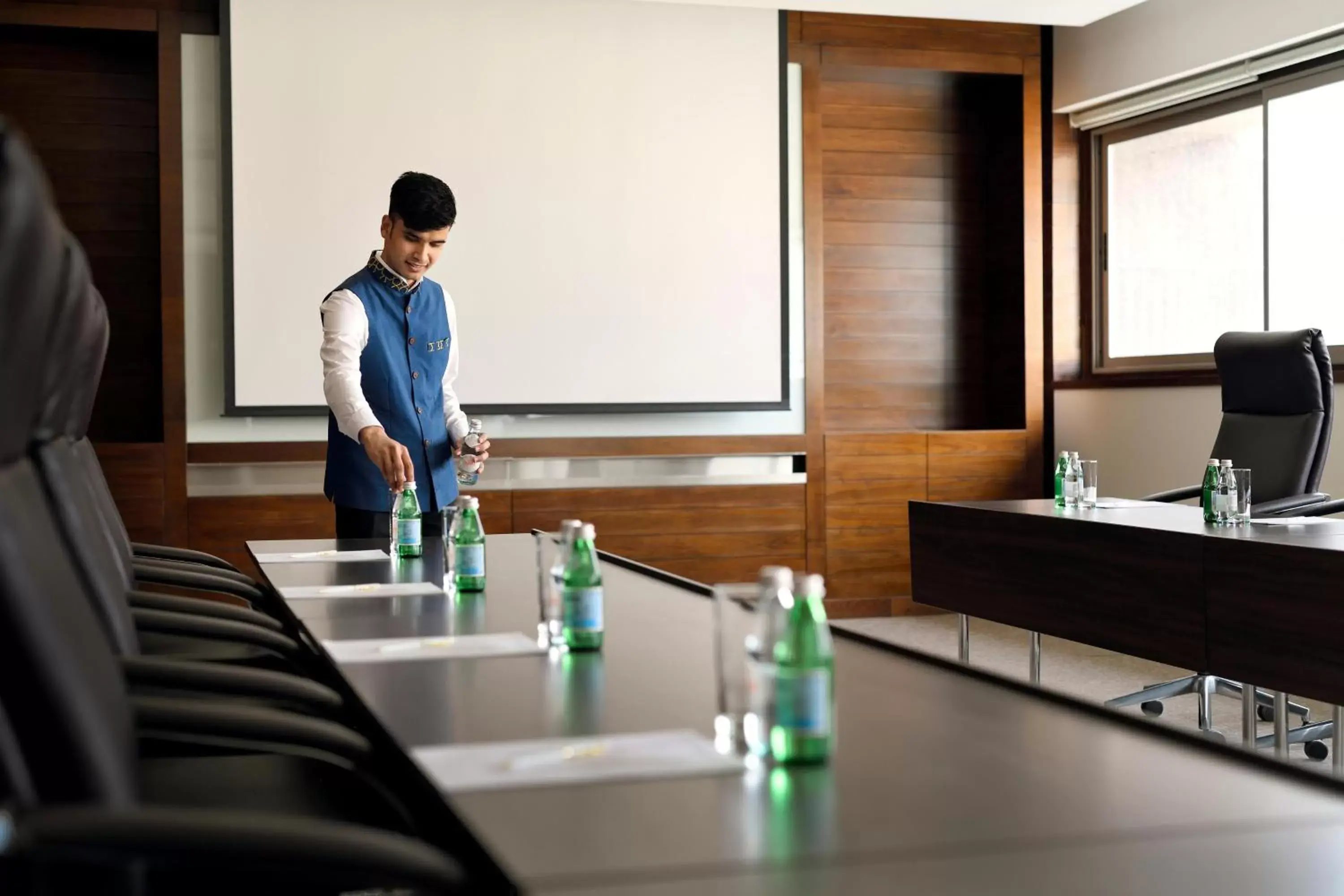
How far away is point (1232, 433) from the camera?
5.04 meters

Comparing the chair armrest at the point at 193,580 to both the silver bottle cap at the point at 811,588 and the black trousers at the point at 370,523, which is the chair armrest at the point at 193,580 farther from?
the silver bottle cap at the point at 811,588

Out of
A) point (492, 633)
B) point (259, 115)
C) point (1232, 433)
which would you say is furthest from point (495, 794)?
point (259, 115)

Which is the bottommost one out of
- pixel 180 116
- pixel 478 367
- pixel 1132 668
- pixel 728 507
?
pixel 1132 668

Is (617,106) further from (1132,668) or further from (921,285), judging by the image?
(1132,668)

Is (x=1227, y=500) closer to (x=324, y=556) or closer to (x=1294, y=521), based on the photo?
(x=1294, y=521)

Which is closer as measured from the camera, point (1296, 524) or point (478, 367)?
point (1296, 524)

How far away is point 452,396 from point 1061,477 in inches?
81.2

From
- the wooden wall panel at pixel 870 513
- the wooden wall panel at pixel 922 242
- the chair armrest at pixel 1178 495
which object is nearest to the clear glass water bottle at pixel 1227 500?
the chair armrest at pixel 1178 495

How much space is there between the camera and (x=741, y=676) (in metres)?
1.39

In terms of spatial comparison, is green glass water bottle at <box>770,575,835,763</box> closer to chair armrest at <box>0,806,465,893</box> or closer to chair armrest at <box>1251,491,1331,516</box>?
chair armrest at <box>0,806,465,893</box>

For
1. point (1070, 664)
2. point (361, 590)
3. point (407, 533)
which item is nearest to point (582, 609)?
point (361, 590)

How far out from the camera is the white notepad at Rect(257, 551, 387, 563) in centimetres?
337

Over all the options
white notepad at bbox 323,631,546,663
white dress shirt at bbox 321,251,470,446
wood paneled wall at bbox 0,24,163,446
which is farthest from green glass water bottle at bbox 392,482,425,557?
wood paneled wall at bbox 0,24,163,446

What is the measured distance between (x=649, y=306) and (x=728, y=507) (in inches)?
40.3
